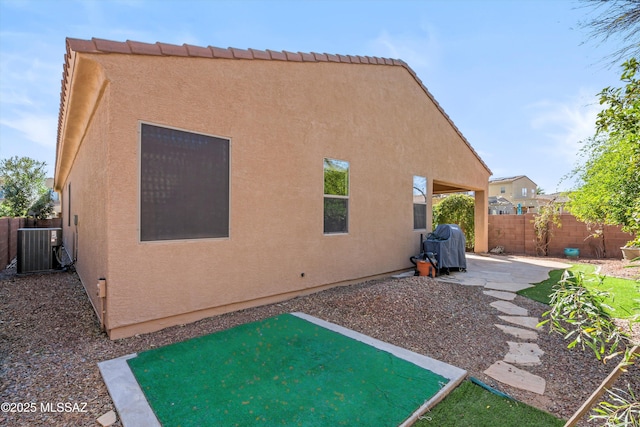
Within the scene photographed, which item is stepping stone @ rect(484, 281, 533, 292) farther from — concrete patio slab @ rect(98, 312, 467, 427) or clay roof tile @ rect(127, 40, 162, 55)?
clay roof tile @ rect(127, 40, 162, 55)

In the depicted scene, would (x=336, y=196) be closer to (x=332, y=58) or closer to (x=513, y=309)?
(x=332, y=58)

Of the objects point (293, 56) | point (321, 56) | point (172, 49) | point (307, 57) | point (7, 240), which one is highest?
point (321, 56)

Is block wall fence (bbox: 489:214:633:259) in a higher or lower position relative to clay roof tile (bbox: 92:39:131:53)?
lower

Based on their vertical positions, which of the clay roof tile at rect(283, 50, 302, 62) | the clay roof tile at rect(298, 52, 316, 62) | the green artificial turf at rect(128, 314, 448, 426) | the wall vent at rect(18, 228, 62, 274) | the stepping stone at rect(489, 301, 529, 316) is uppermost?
the clay roof tile at rect(298, 52, 316, 62)

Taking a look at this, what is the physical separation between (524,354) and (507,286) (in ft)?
12.8

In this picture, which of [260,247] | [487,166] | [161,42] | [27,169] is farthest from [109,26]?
[27,169]

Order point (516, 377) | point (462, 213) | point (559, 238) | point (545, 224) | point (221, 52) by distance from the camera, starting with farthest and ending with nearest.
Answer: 1. point (462, 213)
2. point (545, 224)
3. point (559, 238)
4. point (221, 52)
5. point (516, 377)

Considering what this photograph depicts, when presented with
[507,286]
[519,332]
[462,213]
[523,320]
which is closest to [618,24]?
[519,332]

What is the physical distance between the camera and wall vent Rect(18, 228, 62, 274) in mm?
7949

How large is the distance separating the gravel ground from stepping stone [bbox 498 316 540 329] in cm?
20

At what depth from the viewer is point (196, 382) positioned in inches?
119

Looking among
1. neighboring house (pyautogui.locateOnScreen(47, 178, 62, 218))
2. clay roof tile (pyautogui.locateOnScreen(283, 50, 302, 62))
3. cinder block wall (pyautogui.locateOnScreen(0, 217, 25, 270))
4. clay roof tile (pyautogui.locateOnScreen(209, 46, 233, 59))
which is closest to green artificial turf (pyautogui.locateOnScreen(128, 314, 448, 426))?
clay roof tile (pyautogui.locateOnScreen(209, 46, 233, 59))

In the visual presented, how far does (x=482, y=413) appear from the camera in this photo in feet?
8.66

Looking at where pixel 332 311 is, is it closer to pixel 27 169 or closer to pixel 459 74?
pixel 459 74
